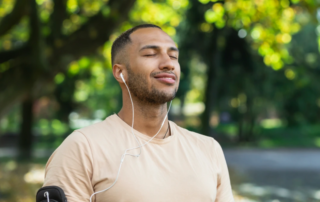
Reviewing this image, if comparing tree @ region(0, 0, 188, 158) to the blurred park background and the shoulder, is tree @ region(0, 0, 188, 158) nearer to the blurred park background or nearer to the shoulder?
the blurred park background

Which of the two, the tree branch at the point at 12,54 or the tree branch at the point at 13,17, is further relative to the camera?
the tree branch at the point at 12,54

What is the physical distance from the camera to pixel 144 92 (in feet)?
6.76

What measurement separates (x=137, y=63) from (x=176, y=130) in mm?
420

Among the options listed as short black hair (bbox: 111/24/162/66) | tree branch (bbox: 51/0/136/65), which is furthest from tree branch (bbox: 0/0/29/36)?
short black hair (bbox: 111/24/162/66)

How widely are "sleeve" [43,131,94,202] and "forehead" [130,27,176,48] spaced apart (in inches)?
24.5

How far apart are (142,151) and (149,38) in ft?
1.98

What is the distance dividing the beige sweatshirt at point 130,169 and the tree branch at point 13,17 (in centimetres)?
620

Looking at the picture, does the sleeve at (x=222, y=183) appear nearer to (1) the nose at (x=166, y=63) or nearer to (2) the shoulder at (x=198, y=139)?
(2) the shoulder at (x=198, y=139)

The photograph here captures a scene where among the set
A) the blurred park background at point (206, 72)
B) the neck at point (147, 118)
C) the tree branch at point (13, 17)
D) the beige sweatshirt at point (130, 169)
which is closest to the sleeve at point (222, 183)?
the beige sweatshirt at point (130, 169)

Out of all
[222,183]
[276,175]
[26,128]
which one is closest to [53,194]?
[222,183]

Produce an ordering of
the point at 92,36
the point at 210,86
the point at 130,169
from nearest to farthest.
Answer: the point at 130,169, the point at 92,36, the point at 210,86

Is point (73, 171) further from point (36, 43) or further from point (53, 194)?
point (36, 43)

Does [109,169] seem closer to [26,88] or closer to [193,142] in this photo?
[193,142]

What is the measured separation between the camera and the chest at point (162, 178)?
180cm
